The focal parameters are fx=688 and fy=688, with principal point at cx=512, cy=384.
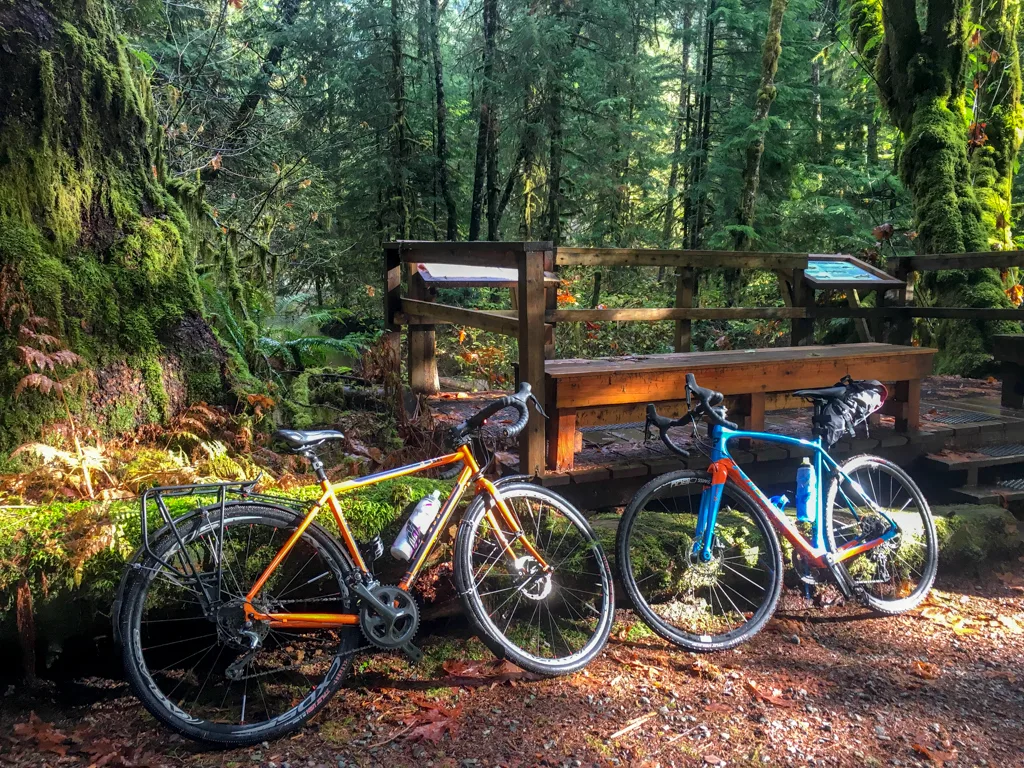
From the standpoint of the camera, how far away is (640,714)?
3.28 metres

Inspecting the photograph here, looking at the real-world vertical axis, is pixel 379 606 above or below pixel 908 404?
below

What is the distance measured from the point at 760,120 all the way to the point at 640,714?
14.3 metres

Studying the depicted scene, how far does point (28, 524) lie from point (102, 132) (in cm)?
298

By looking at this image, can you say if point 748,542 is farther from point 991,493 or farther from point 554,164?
point 554,164

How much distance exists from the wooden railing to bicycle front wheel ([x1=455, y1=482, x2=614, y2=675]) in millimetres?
890

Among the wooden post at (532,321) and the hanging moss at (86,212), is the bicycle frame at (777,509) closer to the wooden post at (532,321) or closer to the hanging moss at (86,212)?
the wooden post at (532,321)

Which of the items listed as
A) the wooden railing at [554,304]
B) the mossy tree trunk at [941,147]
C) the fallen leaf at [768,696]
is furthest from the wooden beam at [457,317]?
the mossy tree trunk at [941,147]

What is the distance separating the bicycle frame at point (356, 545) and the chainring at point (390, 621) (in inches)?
2.2

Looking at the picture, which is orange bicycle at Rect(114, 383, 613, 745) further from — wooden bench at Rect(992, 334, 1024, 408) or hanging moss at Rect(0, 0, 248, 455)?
wooden bench at Rect(992, 334, 1024, 408)

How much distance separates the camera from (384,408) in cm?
684

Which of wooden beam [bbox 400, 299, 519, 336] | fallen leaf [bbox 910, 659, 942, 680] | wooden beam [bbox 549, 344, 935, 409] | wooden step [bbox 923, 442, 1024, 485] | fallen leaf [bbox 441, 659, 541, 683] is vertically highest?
wooden beam [bbox 400, 299, 519, 336]

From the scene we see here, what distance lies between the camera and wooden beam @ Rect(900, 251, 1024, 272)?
23.3ft

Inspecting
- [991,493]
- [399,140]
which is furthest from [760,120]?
[991,493]

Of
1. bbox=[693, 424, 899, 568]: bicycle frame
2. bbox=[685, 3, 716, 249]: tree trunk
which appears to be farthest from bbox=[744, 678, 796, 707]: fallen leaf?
bbox=[685, 3, 716, 249]: tree trunk
